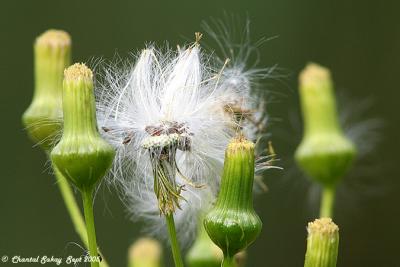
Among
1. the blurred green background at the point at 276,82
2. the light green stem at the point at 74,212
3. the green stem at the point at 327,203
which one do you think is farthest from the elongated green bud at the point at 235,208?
the blurred green background at the point at 276,82

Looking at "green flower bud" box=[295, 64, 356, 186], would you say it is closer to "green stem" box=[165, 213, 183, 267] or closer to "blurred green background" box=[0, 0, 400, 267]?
"green stem" box=[165, 213, 183, 267]

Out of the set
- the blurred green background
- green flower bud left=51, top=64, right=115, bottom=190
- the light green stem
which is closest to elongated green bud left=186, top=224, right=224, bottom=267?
the light green stem

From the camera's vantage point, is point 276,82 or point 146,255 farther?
point 276,82

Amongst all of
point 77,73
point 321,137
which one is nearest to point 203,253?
point 77,73

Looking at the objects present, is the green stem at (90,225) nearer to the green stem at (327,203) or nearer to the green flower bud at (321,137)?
the green stem at (327,203)

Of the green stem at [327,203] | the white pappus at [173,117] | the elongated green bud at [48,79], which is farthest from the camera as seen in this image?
the green stem at [327,203]

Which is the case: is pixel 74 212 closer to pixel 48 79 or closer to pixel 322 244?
pixel 48 79

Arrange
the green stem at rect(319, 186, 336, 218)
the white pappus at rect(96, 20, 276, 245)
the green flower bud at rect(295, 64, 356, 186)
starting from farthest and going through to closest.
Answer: the green flower bud at rect(295, 64, 356, 186) → the green stem at rect(319, 186, 336, 218) → the white pappus at rect(96, 20, 276, 245)
